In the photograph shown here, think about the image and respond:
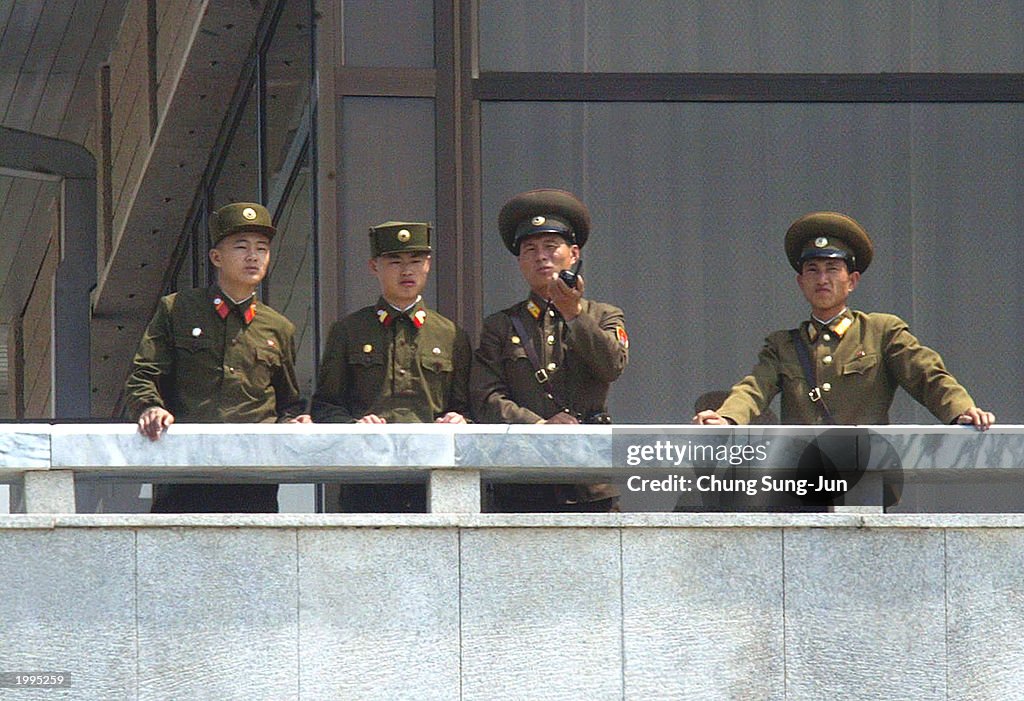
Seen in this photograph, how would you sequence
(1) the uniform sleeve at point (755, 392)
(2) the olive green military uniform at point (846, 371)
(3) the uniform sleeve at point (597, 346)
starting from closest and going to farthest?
(3) the uniform sleeve at point (597, 346), (1) the uniform sleeve at point (755, 392), (2) the olive green military uniform at point (846, 371)

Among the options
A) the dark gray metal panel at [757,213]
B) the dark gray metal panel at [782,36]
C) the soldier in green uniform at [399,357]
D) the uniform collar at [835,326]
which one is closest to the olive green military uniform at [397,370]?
the soldier in green uniform at [399,357]

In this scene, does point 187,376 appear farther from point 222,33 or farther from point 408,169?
point 222,33

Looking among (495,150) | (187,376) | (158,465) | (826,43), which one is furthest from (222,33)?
(158,465)

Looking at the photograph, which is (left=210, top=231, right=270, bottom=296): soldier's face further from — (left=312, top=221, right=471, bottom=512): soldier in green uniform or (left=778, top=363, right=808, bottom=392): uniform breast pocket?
(left=778, top=363, right=808, bottom=392): uniform breast pocket

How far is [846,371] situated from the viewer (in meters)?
8.59

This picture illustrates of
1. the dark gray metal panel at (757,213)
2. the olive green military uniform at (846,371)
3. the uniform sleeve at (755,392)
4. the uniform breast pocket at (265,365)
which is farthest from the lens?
the dark gray metal panel at (757,213)

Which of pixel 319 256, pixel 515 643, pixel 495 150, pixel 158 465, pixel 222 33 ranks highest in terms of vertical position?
pixel 222 33

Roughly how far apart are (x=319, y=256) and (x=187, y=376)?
2.05 m

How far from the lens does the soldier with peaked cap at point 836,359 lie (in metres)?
8.54

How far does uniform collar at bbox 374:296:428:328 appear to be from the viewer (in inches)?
348

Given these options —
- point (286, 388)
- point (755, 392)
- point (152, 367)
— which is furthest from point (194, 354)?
point (755, 392)

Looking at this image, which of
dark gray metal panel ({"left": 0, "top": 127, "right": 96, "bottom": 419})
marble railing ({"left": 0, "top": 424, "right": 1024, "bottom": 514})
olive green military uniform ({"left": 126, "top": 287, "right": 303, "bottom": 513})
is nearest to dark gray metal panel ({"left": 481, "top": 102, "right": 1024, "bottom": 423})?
olive green military uniform ({"left": 126, "top": 287, "right": 303, "bottom": 513})

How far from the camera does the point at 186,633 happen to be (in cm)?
782

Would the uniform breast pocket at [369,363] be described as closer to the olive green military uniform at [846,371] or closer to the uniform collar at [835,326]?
the olive green military uniform at [846,371]
